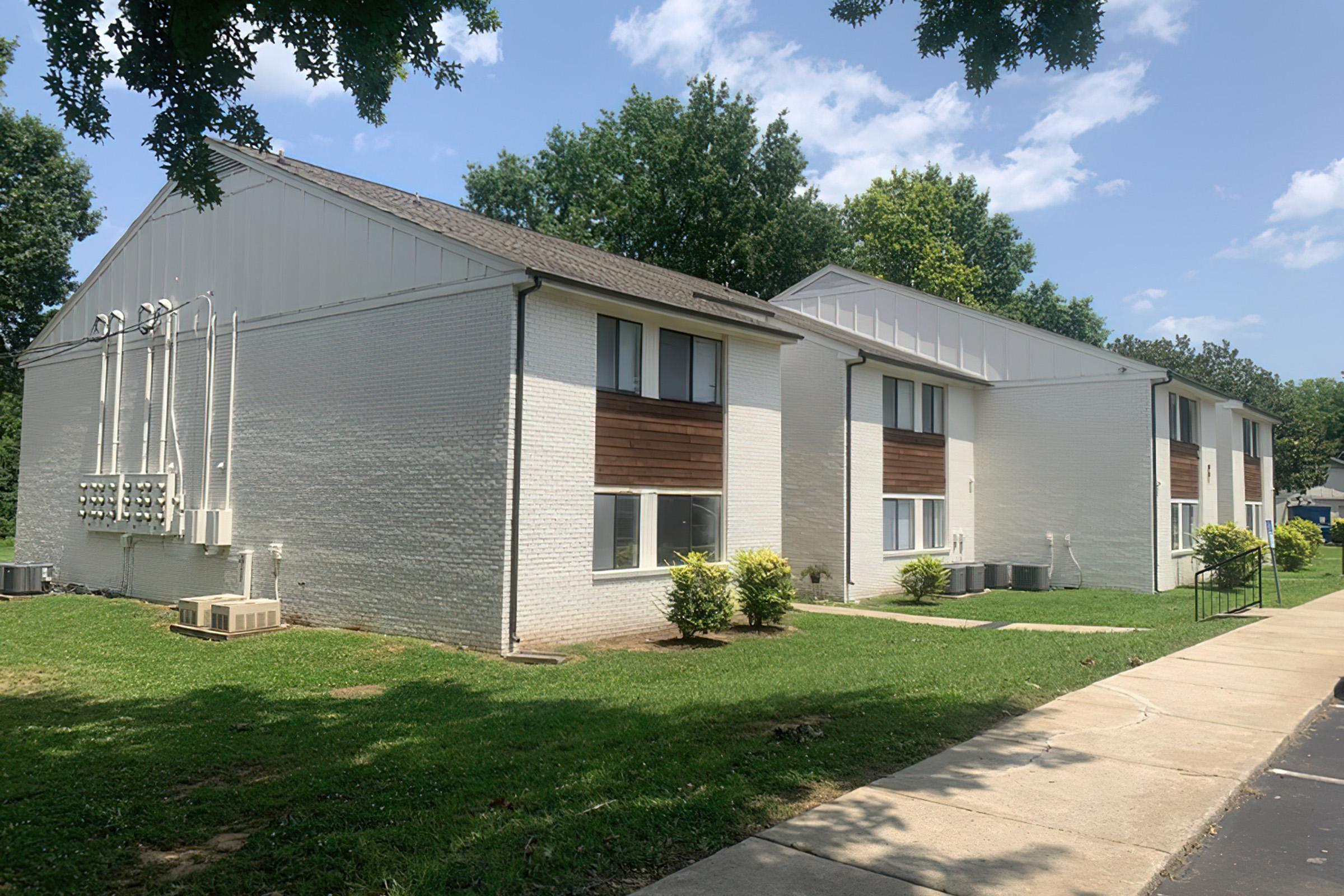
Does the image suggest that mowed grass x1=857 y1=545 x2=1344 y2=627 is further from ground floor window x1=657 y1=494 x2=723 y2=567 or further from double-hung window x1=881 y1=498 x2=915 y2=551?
ground floor window x1=657 y1=494 x2=723 y2=567

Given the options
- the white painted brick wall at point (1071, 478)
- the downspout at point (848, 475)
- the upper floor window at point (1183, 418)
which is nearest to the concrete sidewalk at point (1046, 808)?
the downspout at point (848, 475)

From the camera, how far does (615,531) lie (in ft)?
47.5

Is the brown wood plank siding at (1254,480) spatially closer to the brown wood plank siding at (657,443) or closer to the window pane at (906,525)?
the window pane at (906,525)

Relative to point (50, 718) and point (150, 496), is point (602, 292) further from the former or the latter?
point (150, 496)

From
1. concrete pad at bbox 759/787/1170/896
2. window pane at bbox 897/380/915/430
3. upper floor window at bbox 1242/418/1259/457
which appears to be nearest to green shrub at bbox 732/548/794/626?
window pane at bbox 897/380/915/430

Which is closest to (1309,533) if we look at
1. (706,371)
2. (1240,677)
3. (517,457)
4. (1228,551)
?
(1228,551)

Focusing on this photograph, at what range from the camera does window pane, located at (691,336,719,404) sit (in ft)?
53.0

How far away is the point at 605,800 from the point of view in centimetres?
578

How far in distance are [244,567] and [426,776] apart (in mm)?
Result: 11555

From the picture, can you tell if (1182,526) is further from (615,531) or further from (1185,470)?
(615,531)

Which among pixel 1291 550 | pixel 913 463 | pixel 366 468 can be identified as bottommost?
pixel 1291 550

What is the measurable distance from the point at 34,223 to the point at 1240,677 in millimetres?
36384

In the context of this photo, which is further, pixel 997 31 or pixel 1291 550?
pixel 1291 550

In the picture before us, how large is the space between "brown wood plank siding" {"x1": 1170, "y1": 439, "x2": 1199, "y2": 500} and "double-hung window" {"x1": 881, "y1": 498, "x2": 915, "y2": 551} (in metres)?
7.40
